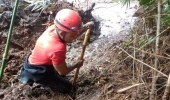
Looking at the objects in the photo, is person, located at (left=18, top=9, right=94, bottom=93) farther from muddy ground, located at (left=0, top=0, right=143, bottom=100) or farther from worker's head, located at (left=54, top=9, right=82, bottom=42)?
muddy ground, located at (left=0, top=0, right=143, bottom=100)

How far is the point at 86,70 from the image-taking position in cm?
319

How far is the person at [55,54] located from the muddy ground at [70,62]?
0.15 meters

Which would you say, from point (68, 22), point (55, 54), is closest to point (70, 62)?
point (55, 54)

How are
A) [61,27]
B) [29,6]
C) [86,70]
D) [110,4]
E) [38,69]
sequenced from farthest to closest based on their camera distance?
1. [110,4]
2. [29,6]
3. [86,70]
4. [38,69]
5. [61,27]

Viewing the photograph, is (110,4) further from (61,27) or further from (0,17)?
(61,27)

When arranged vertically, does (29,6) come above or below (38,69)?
above

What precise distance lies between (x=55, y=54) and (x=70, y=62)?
0.95m

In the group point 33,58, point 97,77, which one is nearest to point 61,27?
Result: point 33,58

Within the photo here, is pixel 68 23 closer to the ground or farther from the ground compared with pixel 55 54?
farther from the ground

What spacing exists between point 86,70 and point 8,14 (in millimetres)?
1511

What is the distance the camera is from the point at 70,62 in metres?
3.42

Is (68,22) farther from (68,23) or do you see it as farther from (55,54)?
(55,54)

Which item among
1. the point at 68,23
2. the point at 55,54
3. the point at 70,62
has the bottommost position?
the point at 70,62

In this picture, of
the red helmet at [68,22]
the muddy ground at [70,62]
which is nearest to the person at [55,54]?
the red helmet at [68,22]
